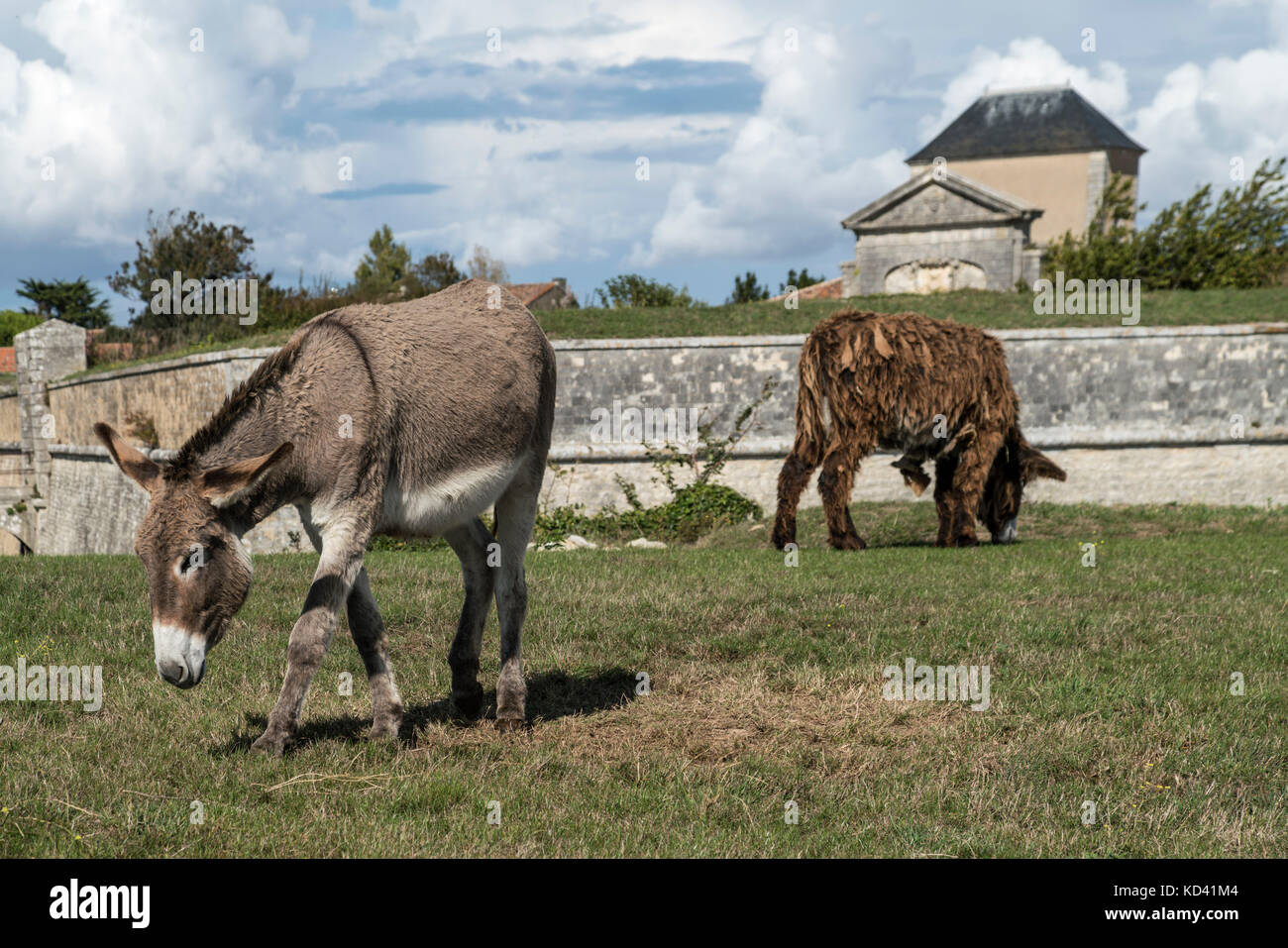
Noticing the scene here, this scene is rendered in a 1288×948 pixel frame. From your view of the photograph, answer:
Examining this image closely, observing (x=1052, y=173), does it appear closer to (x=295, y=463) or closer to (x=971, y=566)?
(x=971, y=566)

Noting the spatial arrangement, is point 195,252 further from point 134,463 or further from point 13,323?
point 134,463

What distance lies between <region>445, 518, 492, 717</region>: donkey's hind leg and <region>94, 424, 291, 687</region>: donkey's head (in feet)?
5.44

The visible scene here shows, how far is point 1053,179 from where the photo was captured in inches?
1820

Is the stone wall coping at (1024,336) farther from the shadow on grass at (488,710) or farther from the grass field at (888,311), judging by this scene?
the shadow on grass at (488,710)

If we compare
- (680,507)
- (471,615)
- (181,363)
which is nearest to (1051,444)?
(680,507)

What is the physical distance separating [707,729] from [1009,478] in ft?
29.8

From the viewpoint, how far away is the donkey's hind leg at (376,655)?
5.71 m

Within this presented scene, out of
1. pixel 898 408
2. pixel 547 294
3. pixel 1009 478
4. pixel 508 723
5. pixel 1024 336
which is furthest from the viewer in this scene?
pixel 547 294

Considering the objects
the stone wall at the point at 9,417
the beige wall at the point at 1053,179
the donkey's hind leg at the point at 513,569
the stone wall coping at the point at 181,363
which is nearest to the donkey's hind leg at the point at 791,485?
the donkey's hind leg at the point at 513,569

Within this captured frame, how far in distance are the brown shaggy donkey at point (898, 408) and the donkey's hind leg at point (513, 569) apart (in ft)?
22.9

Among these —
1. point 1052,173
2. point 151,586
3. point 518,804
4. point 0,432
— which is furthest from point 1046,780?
point 1052,173

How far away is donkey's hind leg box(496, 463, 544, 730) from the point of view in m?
6.27

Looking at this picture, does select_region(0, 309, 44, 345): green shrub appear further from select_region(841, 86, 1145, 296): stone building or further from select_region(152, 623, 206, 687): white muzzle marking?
select_region(152, 623, 206, 687): white muzzle marking

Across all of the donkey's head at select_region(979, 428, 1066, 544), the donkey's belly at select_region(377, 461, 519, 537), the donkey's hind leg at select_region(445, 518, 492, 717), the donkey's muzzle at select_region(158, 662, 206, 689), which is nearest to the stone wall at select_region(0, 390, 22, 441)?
the donkey's head at select_region(979, 428, 1066, 544)
